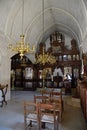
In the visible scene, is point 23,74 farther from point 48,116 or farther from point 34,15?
point 48,116

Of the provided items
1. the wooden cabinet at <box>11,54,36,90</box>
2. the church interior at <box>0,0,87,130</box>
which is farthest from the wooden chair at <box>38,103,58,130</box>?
the wooden cabinet at <box>11,54,36,90</box>

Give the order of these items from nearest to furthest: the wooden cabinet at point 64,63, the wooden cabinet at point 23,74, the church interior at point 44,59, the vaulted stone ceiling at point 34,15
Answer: the church interior at point 44,59 < the vaulted stone ceiling at point 34,15 < the wooden cabinet at point 64,63 < the wooden cabinet at point 23,74

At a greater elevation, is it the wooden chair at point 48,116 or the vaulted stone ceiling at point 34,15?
the vaulted stone ceiling at point 34,15

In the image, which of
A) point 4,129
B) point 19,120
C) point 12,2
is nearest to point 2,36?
point 12,2

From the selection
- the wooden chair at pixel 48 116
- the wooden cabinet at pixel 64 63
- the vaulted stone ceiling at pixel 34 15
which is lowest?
the wooden chair at pixel 48 116

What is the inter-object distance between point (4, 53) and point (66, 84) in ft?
20.9

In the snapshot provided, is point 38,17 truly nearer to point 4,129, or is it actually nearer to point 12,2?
point 12,2

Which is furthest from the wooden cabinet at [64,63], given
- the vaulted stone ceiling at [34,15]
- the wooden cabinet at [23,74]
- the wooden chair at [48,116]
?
the wooden chair at [48,116]

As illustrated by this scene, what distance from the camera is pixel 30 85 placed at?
15492mm

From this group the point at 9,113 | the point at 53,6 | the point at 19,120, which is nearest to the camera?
the point at 19,120

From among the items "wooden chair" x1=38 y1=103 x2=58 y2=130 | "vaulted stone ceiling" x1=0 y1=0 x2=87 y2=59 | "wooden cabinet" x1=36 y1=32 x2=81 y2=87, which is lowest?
"wooden chair" x1=38 y1=103 x2=58 y2=130

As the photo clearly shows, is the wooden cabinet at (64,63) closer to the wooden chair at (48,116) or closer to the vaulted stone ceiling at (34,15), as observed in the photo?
the vaulted stone ceiling at (34,15)

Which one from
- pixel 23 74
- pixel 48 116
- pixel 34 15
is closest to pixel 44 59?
pixel 34 15

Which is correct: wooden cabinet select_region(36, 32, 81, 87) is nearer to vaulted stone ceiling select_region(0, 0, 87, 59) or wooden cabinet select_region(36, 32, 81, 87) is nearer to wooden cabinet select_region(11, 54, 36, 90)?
wooden cabinet select_region(11, 54, 36, 90)
